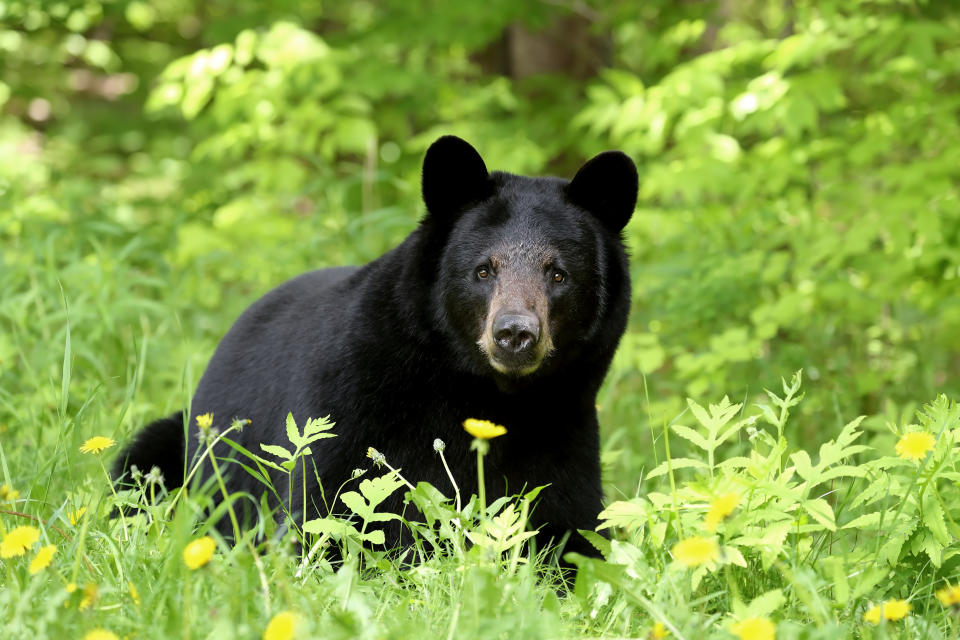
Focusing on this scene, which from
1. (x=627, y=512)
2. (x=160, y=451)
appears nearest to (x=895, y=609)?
(x=627, y=512)

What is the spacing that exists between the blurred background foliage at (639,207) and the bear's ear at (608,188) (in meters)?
1.06

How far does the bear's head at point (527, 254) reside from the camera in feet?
9.77

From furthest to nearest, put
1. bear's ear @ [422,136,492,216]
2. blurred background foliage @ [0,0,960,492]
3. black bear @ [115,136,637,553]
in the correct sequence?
blurred background foliage @ [0,0,960,492]
bear's ear @ [422,136,492,216]
black bear @ [115,136,637,553]

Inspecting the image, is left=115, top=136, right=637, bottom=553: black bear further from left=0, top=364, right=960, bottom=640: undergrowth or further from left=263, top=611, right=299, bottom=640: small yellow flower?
left=263, top=611, right=299, bottom=640: small yellow flower

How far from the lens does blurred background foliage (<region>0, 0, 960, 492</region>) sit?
15.5 ft

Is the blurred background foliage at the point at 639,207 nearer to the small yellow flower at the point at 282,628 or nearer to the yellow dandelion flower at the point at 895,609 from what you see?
the small yellow flower at the point at 282,628

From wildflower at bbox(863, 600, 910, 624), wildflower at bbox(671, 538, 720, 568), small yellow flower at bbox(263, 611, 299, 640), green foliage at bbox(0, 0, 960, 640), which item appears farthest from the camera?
green foliage at bbox(0, 0, 960, 640)

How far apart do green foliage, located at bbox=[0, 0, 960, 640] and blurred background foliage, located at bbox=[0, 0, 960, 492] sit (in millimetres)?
29

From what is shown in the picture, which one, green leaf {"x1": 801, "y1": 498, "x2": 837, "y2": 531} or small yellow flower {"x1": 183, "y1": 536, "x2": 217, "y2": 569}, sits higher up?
small yellow flower {"x1": 183, "y1": 536, "x2": 217, "y2": 569}

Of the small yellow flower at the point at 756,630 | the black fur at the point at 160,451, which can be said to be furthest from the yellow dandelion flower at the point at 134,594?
the black fur at the point at 160,451

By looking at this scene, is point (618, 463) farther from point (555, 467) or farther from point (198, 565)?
point (198, 565)

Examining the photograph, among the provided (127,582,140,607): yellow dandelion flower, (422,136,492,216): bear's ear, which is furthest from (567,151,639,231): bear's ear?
(127,582,140,607): yellow dandelion flower

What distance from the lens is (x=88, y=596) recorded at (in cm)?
171

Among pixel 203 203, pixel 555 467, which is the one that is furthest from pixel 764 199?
pixel 203 203
